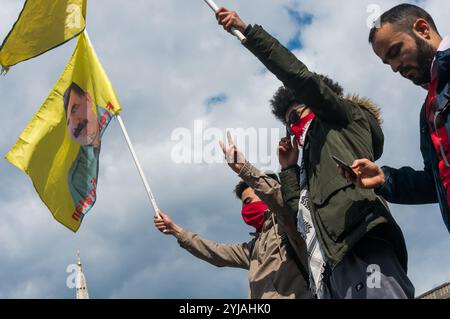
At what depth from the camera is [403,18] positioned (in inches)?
158

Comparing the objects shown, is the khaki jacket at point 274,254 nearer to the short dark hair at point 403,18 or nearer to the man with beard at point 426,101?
the man with beard at point 426,101

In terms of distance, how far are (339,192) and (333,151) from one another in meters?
0.30

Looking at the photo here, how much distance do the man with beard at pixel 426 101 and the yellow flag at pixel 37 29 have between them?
4.10 m

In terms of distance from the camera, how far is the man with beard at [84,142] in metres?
7.81

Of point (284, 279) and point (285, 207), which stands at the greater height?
point (285, 207)

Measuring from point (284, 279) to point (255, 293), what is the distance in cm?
31

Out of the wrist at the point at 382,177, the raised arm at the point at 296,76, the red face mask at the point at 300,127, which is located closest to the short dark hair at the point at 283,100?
the red face mask at the point at 300,127

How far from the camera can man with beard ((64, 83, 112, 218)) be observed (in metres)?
7.81

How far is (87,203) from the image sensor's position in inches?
306

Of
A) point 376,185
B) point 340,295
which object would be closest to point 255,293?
point 340,295

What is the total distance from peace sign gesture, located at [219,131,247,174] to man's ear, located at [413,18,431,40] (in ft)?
7.03

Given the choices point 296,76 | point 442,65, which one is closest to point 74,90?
point 296,76

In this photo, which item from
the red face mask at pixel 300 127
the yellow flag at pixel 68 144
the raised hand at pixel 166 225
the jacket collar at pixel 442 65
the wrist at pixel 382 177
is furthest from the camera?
the yellow flag at pixel 68 144
